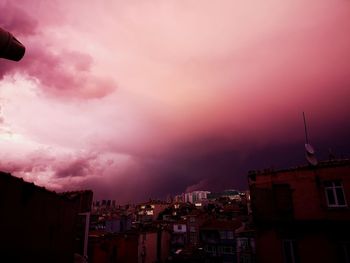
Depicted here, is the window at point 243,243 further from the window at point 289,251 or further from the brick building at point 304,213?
the window at point 289,251

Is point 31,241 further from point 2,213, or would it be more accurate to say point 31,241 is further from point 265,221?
point 265,221

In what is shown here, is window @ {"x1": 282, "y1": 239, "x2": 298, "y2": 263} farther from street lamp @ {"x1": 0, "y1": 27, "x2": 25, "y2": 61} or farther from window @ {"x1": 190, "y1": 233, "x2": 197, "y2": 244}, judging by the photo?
window @ {"x1": 190, "y1": 233, "x2": 197, "y2": 244}

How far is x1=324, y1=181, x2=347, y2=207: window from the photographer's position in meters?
19.8

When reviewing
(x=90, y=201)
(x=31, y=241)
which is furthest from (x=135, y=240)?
(x=31, y=241)

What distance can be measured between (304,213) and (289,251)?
323 centimetres

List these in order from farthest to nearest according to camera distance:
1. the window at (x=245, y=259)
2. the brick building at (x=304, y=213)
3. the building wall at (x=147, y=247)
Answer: the window at (x=245, y=259)
the building wall at (x=147, y=247)
the brick building at (x=304, y=213)

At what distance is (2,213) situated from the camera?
8.65 m

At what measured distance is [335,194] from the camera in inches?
792

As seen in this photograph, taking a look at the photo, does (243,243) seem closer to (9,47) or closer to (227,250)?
(227,250)

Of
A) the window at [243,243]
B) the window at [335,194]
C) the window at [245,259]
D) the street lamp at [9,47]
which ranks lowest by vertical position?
the window at [245,259]

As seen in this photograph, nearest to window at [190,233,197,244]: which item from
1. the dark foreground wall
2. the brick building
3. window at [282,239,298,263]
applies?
the brick building

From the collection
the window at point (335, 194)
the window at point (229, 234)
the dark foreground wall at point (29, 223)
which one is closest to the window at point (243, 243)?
the window at point (229, 234)

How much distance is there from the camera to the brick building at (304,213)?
63.3ft

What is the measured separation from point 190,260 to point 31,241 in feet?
161
